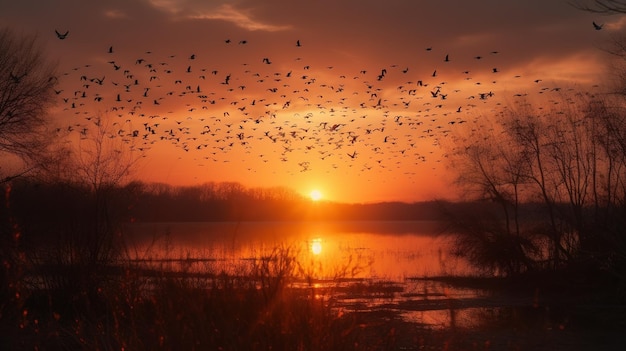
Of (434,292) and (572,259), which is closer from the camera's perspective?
(434,292)

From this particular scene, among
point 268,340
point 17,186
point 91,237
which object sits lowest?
point 268,340

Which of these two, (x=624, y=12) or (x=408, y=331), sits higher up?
(x=624, y=12)

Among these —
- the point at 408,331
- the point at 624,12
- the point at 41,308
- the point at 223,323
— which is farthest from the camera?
the point at 41,308

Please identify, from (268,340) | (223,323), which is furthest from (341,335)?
(223,323)

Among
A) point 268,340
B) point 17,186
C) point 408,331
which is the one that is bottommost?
point 408,331

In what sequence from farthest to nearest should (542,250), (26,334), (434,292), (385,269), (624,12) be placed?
(385,269), (542,250), (434,292), (26,334), (624,12)

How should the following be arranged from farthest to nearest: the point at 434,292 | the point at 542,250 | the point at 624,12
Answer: the point at 542,250, the point at 434,292, the point at 624,12

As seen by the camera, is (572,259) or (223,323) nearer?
(223,323)

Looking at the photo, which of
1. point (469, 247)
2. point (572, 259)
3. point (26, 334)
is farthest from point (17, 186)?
point (572, 259)

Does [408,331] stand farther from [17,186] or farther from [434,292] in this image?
[17,186]

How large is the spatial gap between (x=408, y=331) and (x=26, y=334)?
9.88m

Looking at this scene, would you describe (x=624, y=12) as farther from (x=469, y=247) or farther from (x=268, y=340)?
(x=469, y=247)

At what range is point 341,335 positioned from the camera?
8844 millimetres

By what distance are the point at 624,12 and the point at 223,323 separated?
25.7ft
